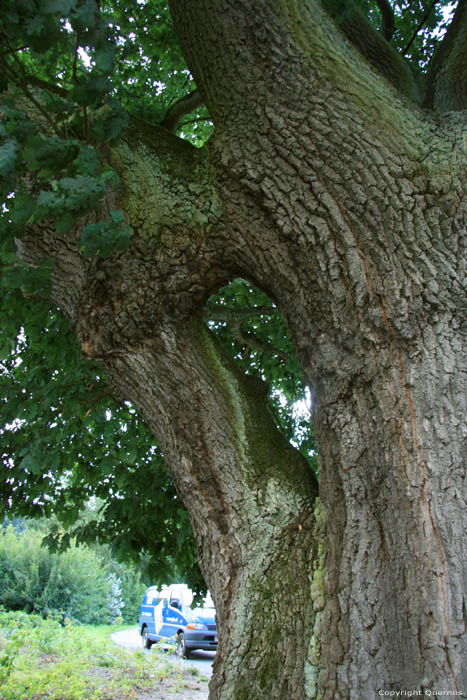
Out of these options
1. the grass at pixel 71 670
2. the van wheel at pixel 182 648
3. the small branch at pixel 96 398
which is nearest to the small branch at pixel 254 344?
the small branch at pixel 96 398

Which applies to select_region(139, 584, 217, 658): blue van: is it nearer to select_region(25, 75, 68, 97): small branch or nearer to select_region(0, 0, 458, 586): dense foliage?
select_region(0, 0, 458, 586): dense foliage

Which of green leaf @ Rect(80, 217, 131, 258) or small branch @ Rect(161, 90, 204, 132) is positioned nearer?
green leaf @ Rect(80, 217, 131, 258)

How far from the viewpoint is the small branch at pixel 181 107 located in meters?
4.29

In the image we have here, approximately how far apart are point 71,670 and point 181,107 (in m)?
7.43

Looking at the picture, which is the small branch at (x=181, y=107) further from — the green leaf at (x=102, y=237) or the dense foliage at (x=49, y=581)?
the dense foliage at (x=49, y=581)

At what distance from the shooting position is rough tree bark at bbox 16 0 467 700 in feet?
6.02

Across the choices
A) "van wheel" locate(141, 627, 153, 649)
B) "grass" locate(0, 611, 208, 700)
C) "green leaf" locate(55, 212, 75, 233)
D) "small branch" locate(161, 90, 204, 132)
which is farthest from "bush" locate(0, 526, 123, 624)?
"green leaf" locate(55, 212, 75, 233)

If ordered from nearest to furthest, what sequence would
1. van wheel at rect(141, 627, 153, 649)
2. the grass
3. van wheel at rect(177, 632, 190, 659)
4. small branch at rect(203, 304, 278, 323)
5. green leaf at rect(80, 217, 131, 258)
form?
green leaf at rect(80, 217, 131, 258)
small branch at rect(203, 304, 278, 323)
the grass
van wheel at rect(177, 632, 190, 659)
van wheel at rect(141, 627, 153, 649)

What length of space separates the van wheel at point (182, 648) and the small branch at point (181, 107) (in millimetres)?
10446

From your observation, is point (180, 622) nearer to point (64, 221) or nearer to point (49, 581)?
point (49, 581)

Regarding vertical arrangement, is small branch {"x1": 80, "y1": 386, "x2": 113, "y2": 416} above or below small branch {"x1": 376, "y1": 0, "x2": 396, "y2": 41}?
below

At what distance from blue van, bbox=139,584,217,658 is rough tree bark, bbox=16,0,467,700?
28.5 ft

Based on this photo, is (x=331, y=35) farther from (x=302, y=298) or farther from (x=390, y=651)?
(x=390, y=651)

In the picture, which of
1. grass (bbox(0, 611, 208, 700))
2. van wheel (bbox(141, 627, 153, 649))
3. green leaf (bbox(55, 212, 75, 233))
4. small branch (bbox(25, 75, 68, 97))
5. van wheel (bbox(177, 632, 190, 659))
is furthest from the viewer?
van wheel (bbox(141, 627, 153, 649))
